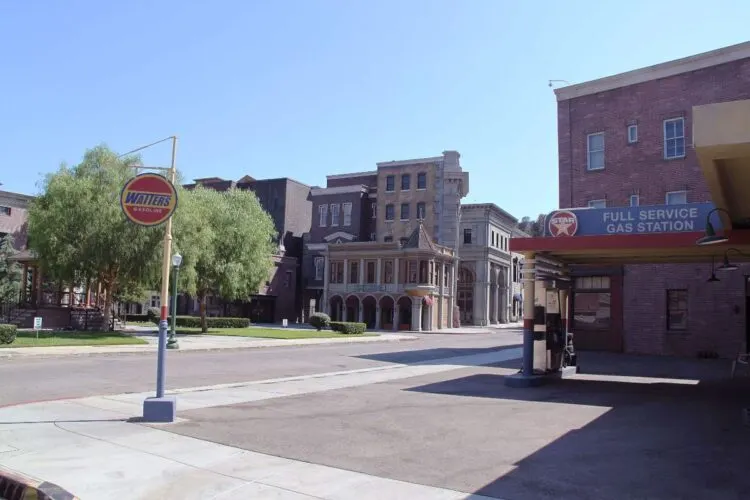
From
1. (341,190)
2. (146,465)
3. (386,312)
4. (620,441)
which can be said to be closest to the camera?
(146,465)

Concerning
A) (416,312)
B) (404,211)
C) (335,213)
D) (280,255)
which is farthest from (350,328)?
(335,213)

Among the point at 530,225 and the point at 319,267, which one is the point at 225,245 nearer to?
the point at 319,267

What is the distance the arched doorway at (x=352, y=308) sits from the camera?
65.6 metres

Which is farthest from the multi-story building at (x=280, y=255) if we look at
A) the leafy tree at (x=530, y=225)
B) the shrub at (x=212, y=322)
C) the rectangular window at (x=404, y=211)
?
the leafy tree at (x=530, y=225)

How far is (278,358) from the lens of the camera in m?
25.0

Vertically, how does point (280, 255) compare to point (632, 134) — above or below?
below

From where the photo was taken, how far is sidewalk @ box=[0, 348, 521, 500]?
6.39m

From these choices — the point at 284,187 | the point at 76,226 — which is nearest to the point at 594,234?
the point at 76,226

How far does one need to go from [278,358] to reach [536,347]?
11.8m

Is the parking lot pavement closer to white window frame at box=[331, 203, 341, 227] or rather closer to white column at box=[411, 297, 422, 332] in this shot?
white column at box=[411, 297, 422, 332]

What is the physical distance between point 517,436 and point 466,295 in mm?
71504

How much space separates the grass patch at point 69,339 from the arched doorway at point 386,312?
33866 millimetres

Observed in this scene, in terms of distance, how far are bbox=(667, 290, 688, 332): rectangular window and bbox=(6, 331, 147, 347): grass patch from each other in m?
24.0

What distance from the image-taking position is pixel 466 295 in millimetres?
80250
